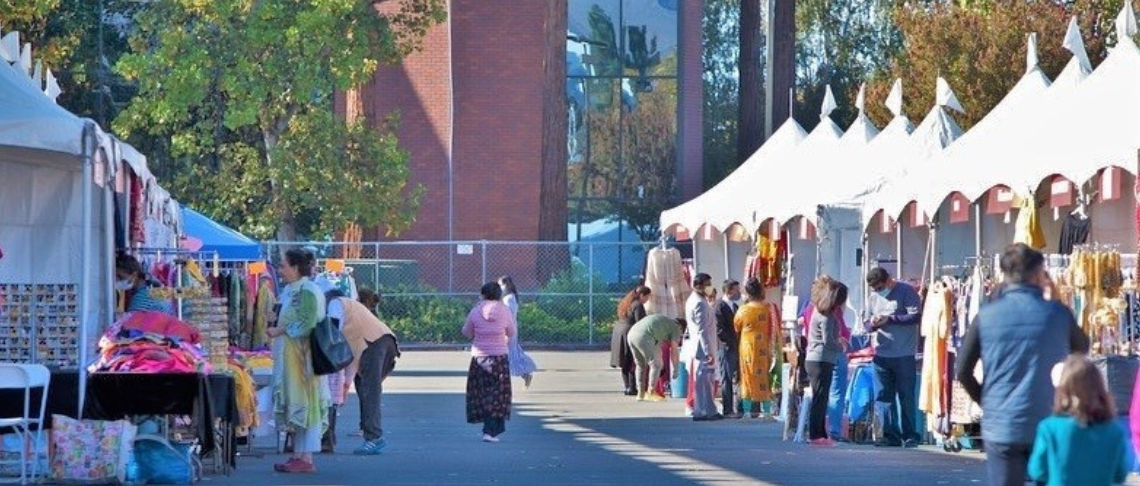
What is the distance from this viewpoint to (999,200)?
2098cm

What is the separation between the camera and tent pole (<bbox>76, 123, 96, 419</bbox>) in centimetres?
1709

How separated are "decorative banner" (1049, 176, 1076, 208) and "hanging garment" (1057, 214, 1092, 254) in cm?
23

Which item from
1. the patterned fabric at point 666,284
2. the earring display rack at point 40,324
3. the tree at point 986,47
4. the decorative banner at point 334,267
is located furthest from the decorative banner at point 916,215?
the tree at point 986,47

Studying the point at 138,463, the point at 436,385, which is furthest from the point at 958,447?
the point at 436,385

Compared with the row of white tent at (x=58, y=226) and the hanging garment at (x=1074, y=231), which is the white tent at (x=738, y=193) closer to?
the hanging garment at (x=1074, y=231)

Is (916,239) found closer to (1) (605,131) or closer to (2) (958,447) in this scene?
(2) (958,447)

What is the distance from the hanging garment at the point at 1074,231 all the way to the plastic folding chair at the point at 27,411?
27.2 feet

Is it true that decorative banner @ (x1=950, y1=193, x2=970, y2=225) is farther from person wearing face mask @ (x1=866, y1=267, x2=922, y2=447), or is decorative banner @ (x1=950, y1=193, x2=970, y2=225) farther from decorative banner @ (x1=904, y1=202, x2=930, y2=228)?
person wearing face mask @ (x1=866, y1=267, x2=922, y2=447)

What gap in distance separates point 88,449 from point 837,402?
8.00 m

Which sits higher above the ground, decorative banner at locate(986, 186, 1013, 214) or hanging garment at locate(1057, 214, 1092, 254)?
decorative banner at locate(986, 186, 1013, 214)

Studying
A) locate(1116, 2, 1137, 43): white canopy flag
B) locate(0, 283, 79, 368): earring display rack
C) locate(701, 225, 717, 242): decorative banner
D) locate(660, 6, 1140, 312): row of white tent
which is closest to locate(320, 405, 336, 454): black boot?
locate(0, 283, 79, 368): earring display rack

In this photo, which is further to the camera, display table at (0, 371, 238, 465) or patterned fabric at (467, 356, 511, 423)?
patterned fabric at (467, 356, 511, 423)

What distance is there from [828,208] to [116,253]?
9.94m

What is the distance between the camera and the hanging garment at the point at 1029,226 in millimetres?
19984
